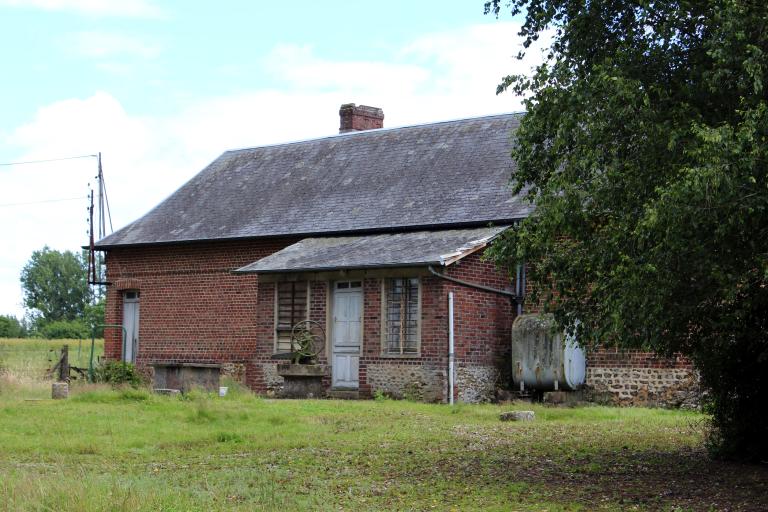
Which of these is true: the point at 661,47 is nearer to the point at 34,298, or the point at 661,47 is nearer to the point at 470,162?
the point at 470,162

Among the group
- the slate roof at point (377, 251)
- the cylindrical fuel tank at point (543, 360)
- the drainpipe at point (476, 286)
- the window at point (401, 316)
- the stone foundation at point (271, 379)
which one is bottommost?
the stone foundation at point (271, 379)

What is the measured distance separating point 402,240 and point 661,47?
12974mm

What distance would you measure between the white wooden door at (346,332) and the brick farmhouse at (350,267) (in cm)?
3

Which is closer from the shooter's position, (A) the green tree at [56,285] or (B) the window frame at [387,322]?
(B) the window frame at [387,322]

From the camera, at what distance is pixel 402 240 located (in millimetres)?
24250

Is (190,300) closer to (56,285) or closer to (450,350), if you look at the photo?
(450,350)

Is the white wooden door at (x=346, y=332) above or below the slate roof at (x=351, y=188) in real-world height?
below

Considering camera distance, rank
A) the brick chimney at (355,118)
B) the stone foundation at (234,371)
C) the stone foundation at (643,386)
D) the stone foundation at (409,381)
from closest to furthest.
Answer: the stone foundation at (643,386) < the stone foundation at (409,381) < the stone foundation at (234,371) < the brick chimney at (355,118)

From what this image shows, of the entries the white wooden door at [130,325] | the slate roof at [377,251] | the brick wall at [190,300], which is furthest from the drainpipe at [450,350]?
the white wooden door at [130,325]

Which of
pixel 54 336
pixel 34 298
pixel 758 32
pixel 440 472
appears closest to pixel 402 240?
pixel 440 472

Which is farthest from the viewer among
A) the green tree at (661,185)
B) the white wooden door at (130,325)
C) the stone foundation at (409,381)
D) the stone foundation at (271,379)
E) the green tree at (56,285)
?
the green tree at (56,285)

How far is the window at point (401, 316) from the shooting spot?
74.9ft

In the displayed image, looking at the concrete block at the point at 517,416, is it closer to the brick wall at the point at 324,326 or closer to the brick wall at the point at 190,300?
the brick wall at the point at 324,326

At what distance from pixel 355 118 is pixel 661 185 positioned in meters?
22.3
